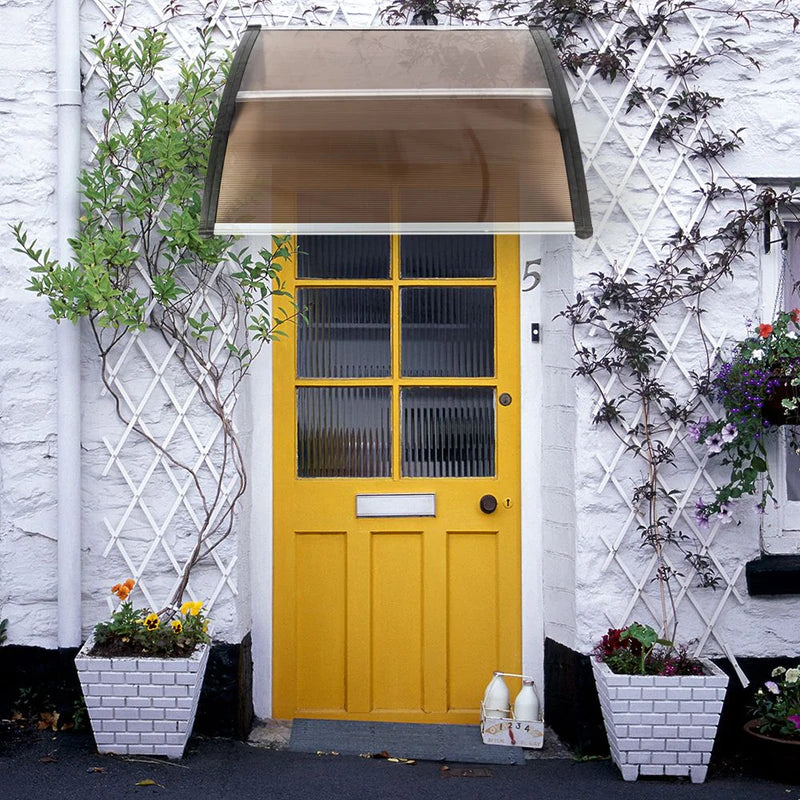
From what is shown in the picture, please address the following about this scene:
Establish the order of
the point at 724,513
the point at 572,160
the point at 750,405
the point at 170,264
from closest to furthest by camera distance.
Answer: the point at 572,160 → the point at 750,405 → the point at 724,513 → the point at 170,264

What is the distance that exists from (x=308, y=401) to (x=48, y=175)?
1.41 metres

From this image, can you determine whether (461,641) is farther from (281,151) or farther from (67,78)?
(67,78)

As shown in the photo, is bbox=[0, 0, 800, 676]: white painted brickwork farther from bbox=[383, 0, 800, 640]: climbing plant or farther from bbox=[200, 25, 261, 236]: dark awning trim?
bbox=[200, 25, 261, 236]: dark awning trim

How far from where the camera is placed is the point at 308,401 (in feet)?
14.4

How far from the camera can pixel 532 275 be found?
14.3 ft

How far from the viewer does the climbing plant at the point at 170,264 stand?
3971mm

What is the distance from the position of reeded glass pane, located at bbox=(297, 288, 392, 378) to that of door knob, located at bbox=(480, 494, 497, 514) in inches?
27.2

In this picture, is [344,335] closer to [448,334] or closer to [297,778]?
[448,334]

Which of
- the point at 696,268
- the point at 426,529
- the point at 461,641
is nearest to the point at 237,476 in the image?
the point at 426,529

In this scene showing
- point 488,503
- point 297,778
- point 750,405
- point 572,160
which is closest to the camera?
point 572,160

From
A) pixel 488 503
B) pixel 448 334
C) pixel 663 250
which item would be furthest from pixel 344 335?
pixel 663 250

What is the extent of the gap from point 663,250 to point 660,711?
180cm

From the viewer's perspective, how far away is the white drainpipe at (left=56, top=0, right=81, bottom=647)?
407 cm

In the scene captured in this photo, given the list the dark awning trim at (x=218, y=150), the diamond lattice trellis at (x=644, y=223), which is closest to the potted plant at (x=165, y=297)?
the dark awning trim at (x=218, y=150)
